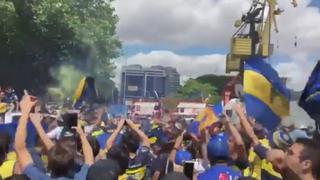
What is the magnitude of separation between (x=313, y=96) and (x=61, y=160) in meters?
1.86

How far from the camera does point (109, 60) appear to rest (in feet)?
155

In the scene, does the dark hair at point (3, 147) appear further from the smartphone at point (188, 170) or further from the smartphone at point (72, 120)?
the smartphone at point (188, 170)

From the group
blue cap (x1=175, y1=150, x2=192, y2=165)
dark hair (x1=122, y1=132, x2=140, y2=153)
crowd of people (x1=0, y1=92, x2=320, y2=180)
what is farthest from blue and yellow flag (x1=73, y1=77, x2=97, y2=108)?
dark hair (x1=122, y1=132, x2=140, y2=153)

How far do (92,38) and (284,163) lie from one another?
3802 centimetres

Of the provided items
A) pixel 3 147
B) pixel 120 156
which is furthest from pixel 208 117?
pixel 3 147

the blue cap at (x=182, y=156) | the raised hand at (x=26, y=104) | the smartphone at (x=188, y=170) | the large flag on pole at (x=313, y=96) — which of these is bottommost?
the blue cap at (x=182, y=156)

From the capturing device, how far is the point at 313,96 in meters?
5.65

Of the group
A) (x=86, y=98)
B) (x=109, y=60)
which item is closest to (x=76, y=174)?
(x=86, y=98)

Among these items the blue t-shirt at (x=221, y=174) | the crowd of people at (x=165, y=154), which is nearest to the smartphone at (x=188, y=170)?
the crowd of people at (x=165, y=154)

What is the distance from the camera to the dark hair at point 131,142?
281 inches

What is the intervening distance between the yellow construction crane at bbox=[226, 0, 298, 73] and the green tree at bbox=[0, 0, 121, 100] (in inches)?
301

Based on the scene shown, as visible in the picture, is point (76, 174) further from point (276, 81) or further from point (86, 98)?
point (86, 98)

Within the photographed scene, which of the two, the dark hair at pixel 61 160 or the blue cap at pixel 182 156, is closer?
the dark hair at pixel 61 160

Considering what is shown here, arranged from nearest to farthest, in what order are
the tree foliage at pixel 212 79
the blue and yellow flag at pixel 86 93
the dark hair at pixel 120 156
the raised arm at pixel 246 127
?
the raised arm at pixel 246 127
the dark hair at pixel 120 156
the blue and yellow flag at pixel 86 93
the tree foliage at pixel 212 79
